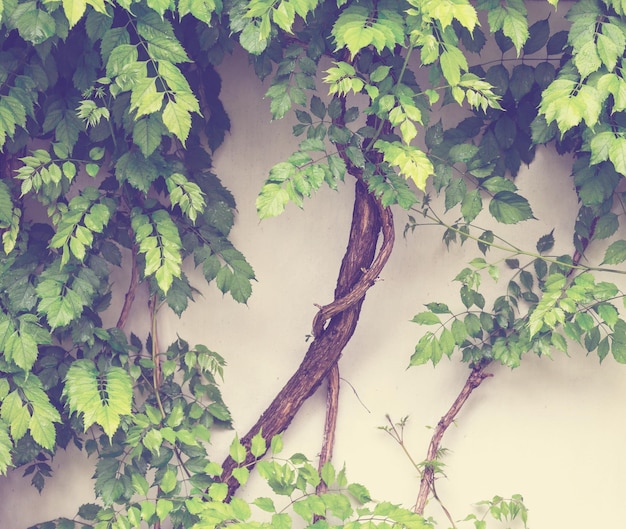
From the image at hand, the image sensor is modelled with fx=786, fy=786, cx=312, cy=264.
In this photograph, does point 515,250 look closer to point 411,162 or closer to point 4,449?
point 411,162

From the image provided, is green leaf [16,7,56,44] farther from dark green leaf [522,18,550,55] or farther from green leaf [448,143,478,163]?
dark green leaf [522,18,550,55]

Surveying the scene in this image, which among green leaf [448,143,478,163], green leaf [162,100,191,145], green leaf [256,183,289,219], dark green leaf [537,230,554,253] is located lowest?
green leaf [256,183,289,219]

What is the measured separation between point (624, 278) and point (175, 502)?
146cm

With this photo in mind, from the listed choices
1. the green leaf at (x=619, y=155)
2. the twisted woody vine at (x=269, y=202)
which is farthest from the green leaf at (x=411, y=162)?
the green leaf at (x=619, y=155)

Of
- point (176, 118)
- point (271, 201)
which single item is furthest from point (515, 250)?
point (176, 118)

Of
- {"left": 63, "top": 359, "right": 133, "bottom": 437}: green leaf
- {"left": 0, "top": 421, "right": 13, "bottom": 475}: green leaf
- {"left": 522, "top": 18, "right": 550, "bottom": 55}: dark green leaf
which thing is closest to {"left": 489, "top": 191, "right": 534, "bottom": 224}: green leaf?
{"left": 522, "top": 18, "right": 550, "bottom": 55}: dark green leaf

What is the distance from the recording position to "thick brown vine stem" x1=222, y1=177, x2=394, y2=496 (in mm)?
2299

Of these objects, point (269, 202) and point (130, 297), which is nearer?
point (269, 202)

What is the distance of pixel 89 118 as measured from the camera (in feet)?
6.61

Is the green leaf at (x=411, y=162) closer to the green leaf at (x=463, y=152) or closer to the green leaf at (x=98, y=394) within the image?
the green leaf at (x=463, y=152)

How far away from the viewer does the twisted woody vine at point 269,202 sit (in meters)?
1.90

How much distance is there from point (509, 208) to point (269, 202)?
69 cm

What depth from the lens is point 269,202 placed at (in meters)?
1.89

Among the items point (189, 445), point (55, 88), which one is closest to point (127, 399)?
point (189, 445)
